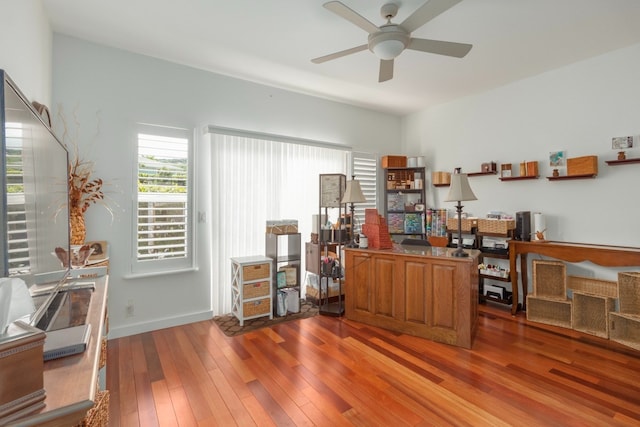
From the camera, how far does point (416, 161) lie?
5141mm

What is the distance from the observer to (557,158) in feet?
12.3

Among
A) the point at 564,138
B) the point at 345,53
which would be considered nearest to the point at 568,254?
the point at 564,138

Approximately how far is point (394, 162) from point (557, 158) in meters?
2.20

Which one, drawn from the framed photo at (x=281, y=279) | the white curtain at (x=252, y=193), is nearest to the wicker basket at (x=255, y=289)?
the framed photo at (x=281, y=279)

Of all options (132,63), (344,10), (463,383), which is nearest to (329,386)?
(463,383)

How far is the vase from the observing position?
8.43 ft

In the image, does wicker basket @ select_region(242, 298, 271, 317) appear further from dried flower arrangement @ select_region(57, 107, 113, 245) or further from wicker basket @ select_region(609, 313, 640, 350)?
wicker basket @ select_region(609, 313, 640, 350)

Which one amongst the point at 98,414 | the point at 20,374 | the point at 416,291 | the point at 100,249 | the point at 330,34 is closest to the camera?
the point at 20,374

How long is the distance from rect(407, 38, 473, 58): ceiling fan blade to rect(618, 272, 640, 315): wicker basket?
8.95ft

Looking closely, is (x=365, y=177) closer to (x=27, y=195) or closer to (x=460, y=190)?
(x=460, y=190)

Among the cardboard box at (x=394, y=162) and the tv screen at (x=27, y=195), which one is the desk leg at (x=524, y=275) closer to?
the cardboard box at (x=394, y=162)

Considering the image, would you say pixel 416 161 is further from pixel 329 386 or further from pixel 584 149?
pixel 329 386

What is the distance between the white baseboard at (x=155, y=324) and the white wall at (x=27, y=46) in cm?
226

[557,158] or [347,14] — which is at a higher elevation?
[347,14]
